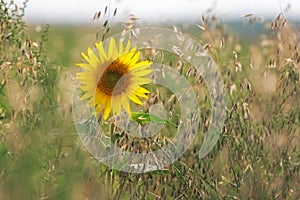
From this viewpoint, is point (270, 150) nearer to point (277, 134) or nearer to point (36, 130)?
point (277, 134)

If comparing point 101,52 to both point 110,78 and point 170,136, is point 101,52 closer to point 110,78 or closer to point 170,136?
point 110,78

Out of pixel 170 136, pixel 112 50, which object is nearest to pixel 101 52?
pixel 112 50

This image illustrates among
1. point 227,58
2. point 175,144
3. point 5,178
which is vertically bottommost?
point 5,178

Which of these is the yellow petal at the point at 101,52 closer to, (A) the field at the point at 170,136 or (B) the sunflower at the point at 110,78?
(B) the sunflower at the point at 110,78

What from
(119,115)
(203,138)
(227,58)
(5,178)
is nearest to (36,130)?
(5,178)

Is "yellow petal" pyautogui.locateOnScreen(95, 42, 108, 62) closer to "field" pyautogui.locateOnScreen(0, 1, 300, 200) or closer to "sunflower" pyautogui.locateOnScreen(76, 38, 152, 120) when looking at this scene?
"sunflower" pyautogui.locateOnScreen(76, 38, 152, 120)

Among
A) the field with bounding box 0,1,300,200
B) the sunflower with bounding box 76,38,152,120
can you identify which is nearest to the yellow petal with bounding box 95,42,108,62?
the sunflower with bounding box 76,38,152,120

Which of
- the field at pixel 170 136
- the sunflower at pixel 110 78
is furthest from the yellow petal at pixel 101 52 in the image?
the field at pixel 170 136
